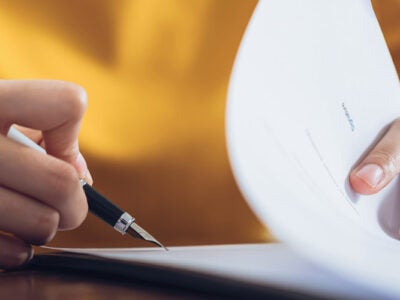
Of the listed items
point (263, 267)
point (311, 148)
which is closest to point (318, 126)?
point (311, 148)

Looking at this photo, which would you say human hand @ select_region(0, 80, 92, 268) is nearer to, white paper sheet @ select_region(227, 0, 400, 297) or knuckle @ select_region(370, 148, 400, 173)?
white paper sheet @ select_region(227, 0, 400, 297)

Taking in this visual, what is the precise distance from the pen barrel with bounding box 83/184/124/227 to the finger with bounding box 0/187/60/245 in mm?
25

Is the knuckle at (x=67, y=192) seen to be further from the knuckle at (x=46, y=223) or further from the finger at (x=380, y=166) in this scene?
the finger at (x=380, y=166)

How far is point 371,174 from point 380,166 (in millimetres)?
32

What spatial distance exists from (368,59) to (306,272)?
11.2 inches

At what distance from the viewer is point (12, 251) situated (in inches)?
13.0

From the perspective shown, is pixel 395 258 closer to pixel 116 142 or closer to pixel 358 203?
pixel 358 203

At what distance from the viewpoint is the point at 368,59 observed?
0.48 meters

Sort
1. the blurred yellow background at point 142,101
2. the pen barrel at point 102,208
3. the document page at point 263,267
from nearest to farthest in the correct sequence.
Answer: the document page at point 263,267 < the pen barrel at point 102,208 < the blurred yellow background at point 142,101

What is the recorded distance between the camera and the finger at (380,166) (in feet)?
1.23

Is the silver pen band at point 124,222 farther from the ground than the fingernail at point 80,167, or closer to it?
closer to it

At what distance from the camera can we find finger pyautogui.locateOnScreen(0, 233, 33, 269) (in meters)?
0.33

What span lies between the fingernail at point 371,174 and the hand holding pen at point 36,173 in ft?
0.59

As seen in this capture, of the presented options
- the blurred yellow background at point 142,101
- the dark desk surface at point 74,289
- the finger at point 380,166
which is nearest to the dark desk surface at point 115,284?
the dark desk surface at point 74,289
